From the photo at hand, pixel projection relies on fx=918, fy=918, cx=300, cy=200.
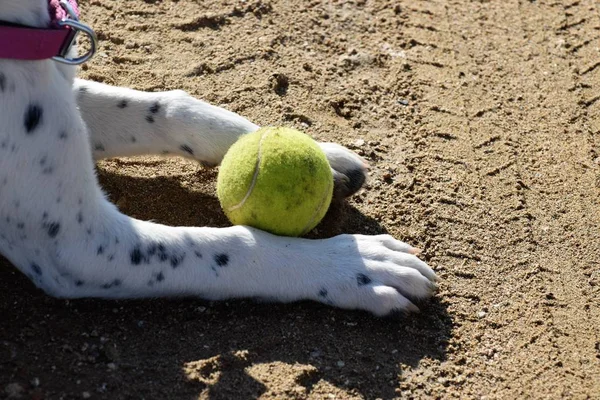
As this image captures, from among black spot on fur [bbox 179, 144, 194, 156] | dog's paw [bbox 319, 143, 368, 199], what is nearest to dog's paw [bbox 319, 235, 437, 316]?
dog's paw [bbox 319, 143, 368, 199]

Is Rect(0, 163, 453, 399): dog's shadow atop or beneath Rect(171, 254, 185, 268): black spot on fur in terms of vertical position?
beneath

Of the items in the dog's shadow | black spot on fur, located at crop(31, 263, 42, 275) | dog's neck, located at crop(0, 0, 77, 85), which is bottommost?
the dog's shadow

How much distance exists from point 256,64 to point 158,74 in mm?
552

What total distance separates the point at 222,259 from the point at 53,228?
67 centimetres

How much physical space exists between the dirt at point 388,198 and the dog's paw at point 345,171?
14cm

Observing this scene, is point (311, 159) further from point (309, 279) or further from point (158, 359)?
point (158, 359)

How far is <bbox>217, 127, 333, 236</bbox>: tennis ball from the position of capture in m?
3.66

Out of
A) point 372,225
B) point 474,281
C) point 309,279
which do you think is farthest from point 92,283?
point 474,281

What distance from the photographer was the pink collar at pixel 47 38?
3174 millimetres

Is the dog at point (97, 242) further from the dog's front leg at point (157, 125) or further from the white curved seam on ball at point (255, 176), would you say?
the dog's front leg at point (157, 125)

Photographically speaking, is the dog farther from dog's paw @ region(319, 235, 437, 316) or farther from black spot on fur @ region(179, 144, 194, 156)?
black spot on fur @ region(179, 144, 194, 156)

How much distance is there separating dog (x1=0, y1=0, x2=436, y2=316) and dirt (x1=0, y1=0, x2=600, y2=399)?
11 centimetres

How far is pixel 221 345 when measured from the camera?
3.56 m

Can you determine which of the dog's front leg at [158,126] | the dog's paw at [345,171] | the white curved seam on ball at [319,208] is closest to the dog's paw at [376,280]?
the white curved seam on ball at [319,208]
